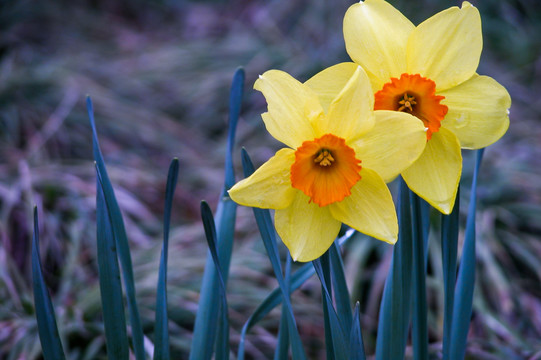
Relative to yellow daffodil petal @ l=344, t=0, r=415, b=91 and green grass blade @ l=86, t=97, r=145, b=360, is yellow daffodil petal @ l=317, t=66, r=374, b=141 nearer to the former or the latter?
yellow daffodil petal @ l=344, t=0, r=415, b=91

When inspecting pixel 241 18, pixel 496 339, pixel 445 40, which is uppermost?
pixel 241 18

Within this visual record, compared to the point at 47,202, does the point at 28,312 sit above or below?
below

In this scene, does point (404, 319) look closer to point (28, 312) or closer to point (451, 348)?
point (451, 348)

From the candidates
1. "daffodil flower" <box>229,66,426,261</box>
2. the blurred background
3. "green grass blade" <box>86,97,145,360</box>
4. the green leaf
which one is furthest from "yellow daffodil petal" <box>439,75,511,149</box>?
the blurred background

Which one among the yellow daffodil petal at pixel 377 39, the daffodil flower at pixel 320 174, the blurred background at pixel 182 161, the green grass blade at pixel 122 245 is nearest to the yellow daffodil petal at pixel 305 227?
the daffodil flower at pixel 320 174

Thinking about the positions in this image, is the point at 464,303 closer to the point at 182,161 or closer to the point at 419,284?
the point at 419,284

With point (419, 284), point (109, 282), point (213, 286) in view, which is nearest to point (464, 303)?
point (419, 284)

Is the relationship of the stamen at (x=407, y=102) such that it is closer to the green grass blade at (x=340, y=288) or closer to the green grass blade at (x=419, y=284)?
the green grass blade at (x=419, y=284)

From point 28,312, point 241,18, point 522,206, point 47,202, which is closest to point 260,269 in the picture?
point 28,312
